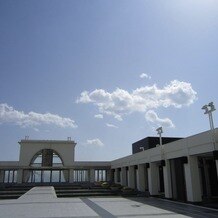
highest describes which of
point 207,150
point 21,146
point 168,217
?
point 21,146

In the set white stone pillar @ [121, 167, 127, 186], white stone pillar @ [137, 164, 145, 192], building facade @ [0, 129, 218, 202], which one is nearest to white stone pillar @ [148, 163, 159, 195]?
building facade @ [0, 129, 218, 202]

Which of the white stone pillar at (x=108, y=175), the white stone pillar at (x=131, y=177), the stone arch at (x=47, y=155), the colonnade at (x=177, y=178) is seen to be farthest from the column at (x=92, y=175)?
the colonnade at (x=177, y=178)

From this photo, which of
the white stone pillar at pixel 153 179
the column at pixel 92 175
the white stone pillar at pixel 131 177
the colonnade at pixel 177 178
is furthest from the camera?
the column at pixel 92 175

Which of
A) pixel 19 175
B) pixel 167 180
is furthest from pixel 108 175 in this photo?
pixel 167 180

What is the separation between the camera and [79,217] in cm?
1462

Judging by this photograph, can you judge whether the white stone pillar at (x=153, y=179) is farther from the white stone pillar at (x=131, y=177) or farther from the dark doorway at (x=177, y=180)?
the white stone pillar at (x=131, y=177)

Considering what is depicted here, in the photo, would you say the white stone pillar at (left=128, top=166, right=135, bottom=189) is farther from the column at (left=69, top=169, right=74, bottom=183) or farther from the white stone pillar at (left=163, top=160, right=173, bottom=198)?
the column at (left=69, top=169, right=74, bottom=183)

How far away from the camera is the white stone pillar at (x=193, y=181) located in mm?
20672

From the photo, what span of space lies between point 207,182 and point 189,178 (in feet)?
25.7

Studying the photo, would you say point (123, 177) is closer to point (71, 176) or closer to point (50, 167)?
point (71, 176)

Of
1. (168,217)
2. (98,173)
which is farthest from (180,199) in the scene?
(98,173)

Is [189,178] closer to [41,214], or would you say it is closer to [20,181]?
[41,214]

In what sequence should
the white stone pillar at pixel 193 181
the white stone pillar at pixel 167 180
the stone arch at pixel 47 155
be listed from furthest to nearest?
the stone arch at pixel 47 155 < the white stone pillar at pixel 167 180 < the white stone pillar at pixel 193 181

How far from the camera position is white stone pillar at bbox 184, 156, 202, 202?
67.8 ft
